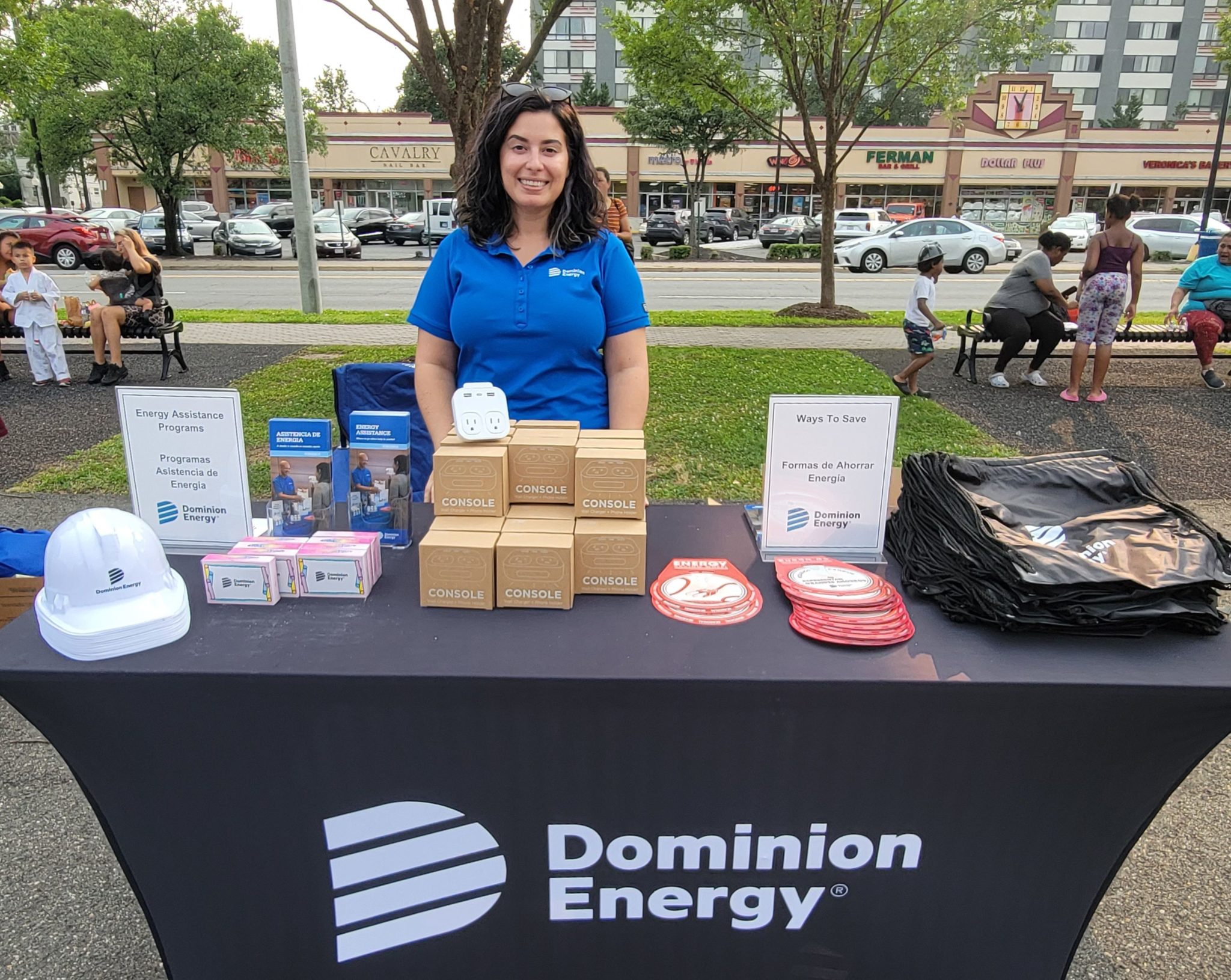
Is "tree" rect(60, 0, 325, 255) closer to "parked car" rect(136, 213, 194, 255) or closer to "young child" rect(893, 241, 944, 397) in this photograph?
"parked car" rect(136, 213, 194, 255)

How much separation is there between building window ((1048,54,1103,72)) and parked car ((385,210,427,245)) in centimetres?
4792

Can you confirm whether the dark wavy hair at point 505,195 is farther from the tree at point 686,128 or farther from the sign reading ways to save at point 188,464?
the tree at point 686,128

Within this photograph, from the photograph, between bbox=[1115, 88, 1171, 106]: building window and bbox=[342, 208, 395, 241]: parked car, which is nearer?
bbox=[342, 208, 395, 241]: parked car

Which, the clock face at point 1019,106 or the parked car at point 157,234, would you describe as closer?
the parked car at point 157,234

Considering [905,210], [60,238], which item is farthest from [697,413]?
[905,210]

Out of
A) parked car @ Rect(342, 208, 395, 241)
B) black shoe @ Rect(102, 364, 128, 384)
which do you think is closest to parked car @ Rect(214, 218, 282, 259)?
parked car @ Rect(342, 208, 395, 241)

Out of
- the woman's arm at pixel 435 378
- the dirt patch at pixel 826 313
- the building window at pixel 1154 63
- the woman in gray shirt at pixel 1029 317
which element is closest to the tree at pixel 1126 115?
the building window at pixel 1154 63

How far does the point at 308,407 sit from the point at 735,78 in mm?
8235

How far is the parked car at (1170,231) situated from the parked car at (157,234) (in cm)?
2868

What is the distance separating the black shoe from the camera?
780cm

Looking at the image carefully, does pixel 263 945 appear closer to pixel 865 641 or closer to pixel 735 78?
pixel 865 641

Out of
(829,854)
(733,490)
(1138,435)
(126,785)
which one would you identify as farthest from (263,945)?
(1138,435)

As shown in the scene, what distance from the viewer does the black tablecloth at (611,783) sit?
4.85 feet

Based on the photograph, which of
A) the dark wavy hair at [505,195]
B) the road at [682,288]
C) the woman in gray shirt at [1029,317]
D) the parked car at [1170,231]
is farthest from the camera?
the parked car at [1170,231]
